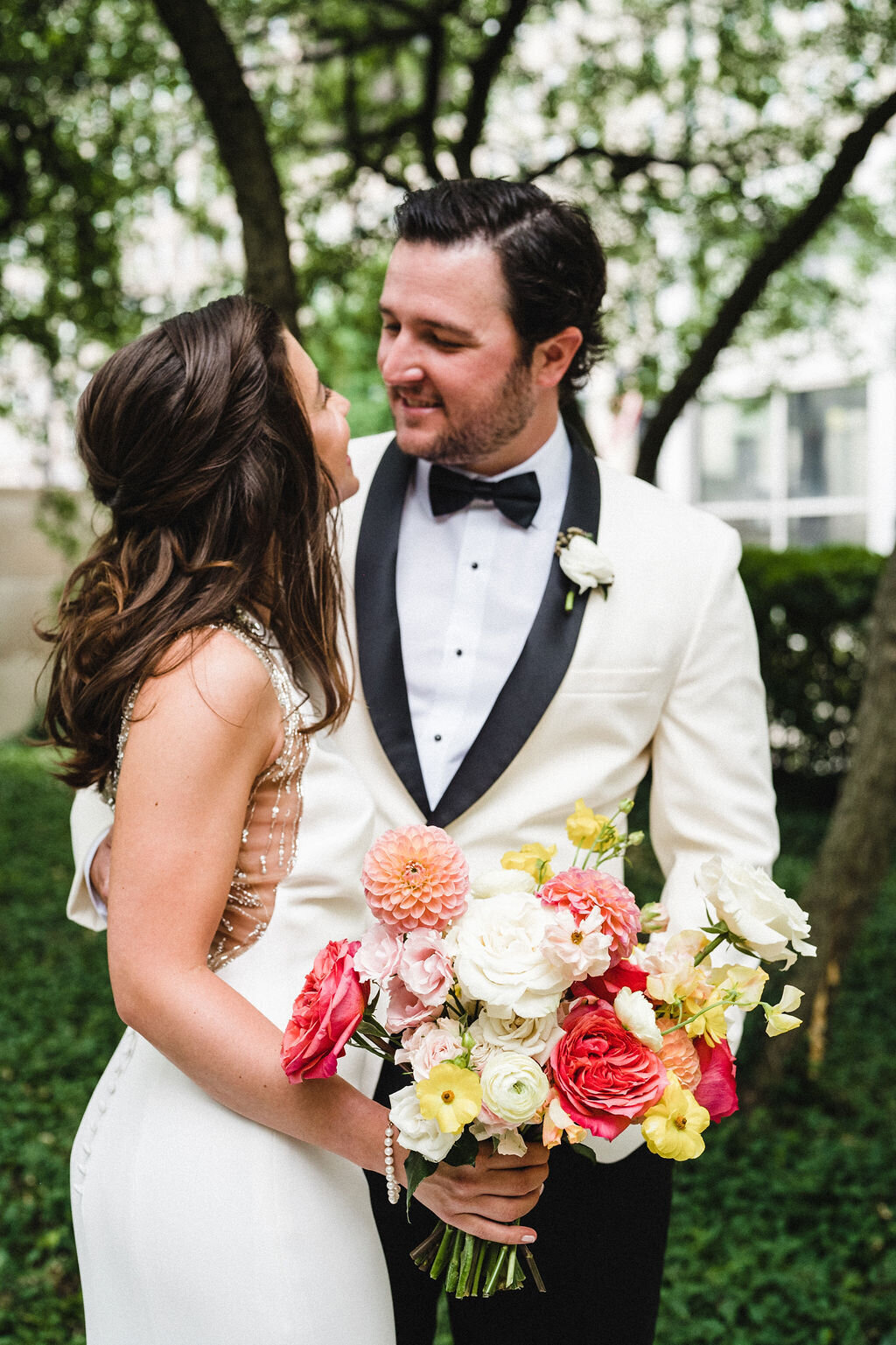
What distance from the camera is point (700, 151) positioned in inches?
288

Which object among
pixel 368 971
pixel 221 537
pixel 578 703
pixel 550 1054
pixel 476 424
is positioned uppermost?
pixel 476 424

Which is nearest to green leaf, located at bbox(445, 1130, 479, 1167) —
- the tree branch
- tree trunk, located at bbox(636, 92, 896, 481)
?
tree trunk, located at bbox(636, 92, 896, 481)

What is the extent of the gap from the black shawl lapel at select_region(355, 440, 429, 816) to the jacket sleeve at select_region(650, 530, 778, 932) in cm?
48

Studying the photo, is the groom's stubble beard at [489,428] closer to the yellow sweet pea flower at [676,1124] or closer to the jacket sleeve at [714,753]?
the jacket sleeve at [714,753]

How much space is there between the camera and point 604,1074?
1.35 m

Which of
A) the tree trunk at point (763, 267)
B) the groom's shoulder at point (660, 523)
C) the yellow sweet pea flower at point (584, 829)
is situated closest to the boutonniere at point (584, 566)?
the groom's shoulder at point (660, 523)

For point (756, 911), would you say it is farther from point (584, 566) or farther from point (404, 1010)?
point (584, 566)

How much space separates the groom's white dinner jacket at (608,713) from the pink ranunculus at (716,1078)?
0.58 metres

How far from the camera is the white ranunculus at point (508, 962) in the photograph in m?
1.34

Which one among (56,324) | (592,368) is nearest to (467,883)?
(592,368)

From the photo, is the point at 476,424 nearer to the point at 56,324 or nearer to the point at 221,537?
the point at 221,537

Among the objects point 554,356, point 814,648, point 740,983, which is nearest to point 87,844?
point 740,983

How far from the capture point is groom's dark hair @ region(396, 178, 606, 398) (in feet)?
7.57

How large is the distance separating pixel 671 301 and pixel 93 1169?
8.51 metres
